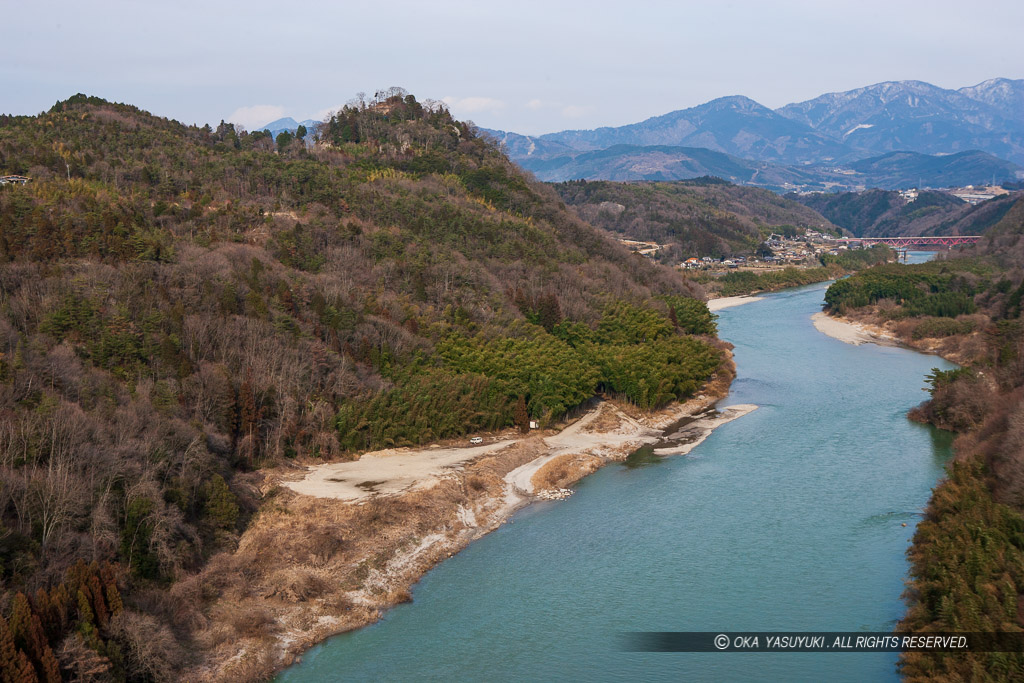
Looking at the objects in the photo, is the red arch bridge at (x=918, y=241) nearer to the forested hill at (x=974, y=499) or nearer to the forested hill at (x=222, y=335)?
the forested hill at (x=974, y=499)

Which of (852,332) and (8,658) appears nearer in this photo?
(8,658)

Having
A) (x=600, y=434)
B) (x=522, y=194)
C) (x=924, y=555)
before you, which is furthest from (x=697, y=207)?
(x=924, y=555)

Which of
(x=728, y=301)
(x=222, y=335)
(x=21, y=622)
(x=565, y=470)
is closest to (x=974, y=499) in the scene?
(x=565, y=470)

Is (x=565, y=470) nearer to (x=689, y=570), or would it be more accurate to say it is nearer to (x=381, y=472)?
(x=381, y=472)

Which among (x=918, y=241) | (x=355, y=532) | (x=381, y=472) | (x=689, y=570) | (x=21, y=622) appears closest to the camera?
(x=21, y=622)

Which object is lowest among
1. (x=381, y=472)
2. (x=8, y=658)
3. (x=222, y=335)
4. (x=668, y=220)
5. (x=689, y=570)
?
(x=689, y=570)

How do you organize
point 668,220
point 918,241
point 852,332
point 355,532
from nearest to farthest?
1. point 355,532
2. point 852,332
3. point 668,220
4. point 918,241

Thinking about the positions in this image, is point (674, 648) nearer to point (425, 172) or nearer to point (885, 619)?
point (885, 619)

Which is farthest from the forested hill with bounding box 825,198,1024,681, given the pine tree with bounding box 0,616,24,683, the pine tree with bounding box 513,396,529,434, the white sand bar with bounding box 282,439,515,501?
the pine tree with bounding box 0,616,24,683
